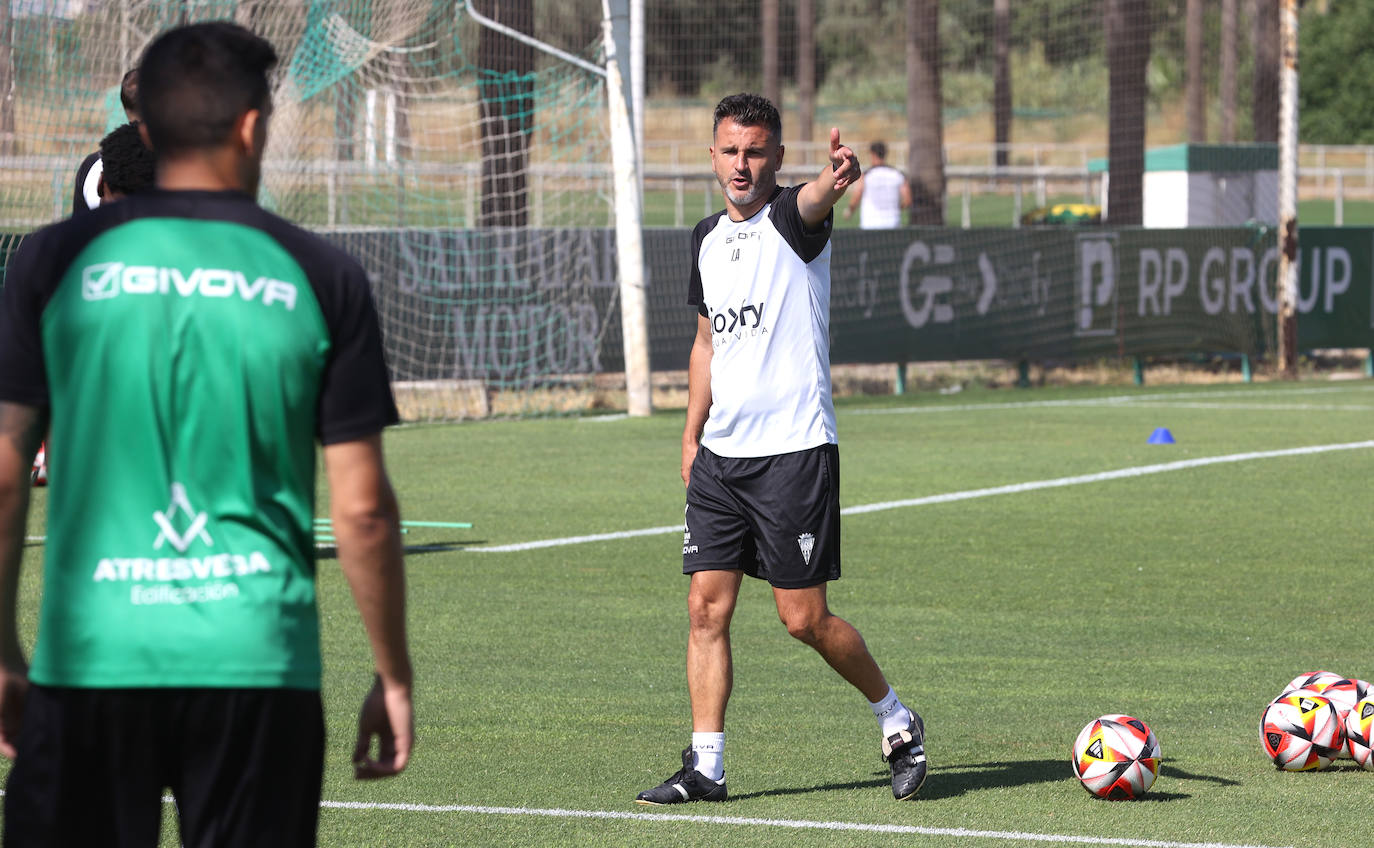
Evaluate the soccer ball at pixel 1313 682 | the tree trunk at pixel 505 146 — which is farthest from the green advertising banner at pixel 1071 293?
the soccer ball at pixel 1313 682

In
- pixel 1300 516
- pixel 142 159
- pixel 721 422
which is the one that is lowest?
pixel 1300 516

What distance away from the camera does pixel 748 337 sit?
20.6 feet

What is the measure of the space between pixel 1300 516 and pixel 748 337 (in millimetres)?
7815

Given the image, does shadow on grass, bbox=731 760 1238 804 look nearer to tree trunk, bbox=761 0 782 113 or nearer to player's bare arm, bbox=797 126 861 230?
player's bare arm, bbox=797 126 861 230

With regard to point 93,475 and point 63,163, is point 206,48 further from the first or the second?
point 63,163

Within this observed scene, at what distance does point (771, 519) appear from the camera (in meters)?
6.16

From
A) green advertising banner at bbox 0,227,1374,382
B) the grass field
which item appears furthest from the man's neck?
green advertising banner at bbox 0,227,1374,382

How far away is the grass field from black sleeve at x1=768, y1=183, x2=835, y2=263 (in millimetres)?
1684

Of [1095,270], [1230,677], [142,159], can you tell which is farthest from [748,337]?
[1095,270]

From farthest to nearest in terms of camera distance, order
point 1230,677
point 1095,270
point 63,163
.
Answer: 1. point 1095,270
2. point 63,163
3. point 1230,677

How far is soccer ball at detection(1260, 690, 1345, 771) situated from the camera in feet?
21.0

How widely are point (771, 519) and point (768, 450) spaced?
0.22m

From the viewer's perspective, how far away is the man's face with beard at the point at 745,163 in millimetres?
6160

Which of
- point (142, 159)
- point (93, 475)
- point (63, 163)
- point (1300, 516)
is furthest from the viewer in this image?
point (63, 163)
